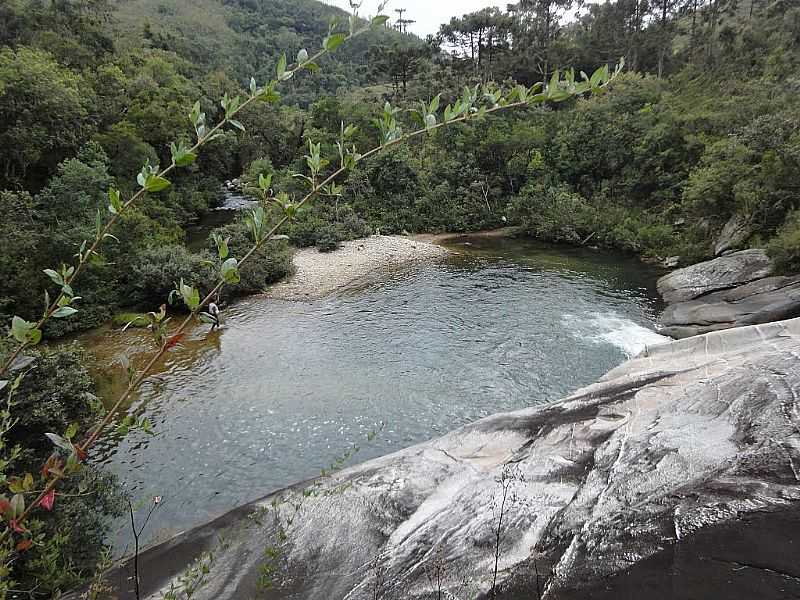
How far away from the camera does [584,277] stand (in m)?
21.6

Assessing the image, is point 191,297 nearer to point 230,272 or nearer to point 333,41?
point 230,272

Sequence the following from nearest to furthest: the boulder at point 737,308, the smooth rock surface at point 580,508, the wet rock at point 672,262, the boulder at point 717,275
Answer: the smooth rock surface at point 580,508 → the boulder at point 737,308 → the boulder at point 717,275 → the wet rock at point 672,262

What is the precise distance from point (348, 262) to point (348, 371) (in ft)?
38.3

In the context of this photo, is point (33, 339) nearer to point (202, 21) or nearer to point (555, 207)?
point (555, 207)

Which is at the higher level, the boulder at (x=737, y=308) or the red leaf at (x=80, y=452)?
the red leaf at (x=80, y=452)

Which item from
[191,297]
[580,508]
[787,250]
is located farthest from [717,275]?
[191,297]

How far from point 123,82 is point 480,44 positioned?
107 ft

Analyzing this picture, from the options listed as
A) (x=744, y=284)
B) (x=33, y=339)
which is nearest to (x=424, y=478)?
(x=33, y=339)

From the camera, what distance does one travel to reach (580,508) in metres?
5.52

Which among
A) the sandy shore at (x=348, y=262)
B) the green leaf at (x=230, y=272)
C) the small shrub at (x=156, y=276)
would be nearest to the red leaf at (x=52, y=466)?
the green leaf at (x=230, y=272)

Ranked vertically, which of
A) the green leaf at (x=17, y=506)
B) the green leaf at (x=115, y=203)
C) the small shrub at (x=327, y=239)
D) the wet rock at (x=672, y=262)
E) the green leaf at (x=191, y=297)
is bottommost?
the wet rock at (x=672, y=262)

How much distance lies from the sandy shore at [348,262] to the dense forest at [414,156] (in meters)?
1.09

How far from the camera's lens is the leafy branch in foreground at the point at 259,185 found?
1543 millimetres

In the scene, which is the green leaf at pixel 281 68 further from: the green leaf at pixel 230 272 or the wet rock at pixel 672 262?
the wet rock at pixel 672 262
